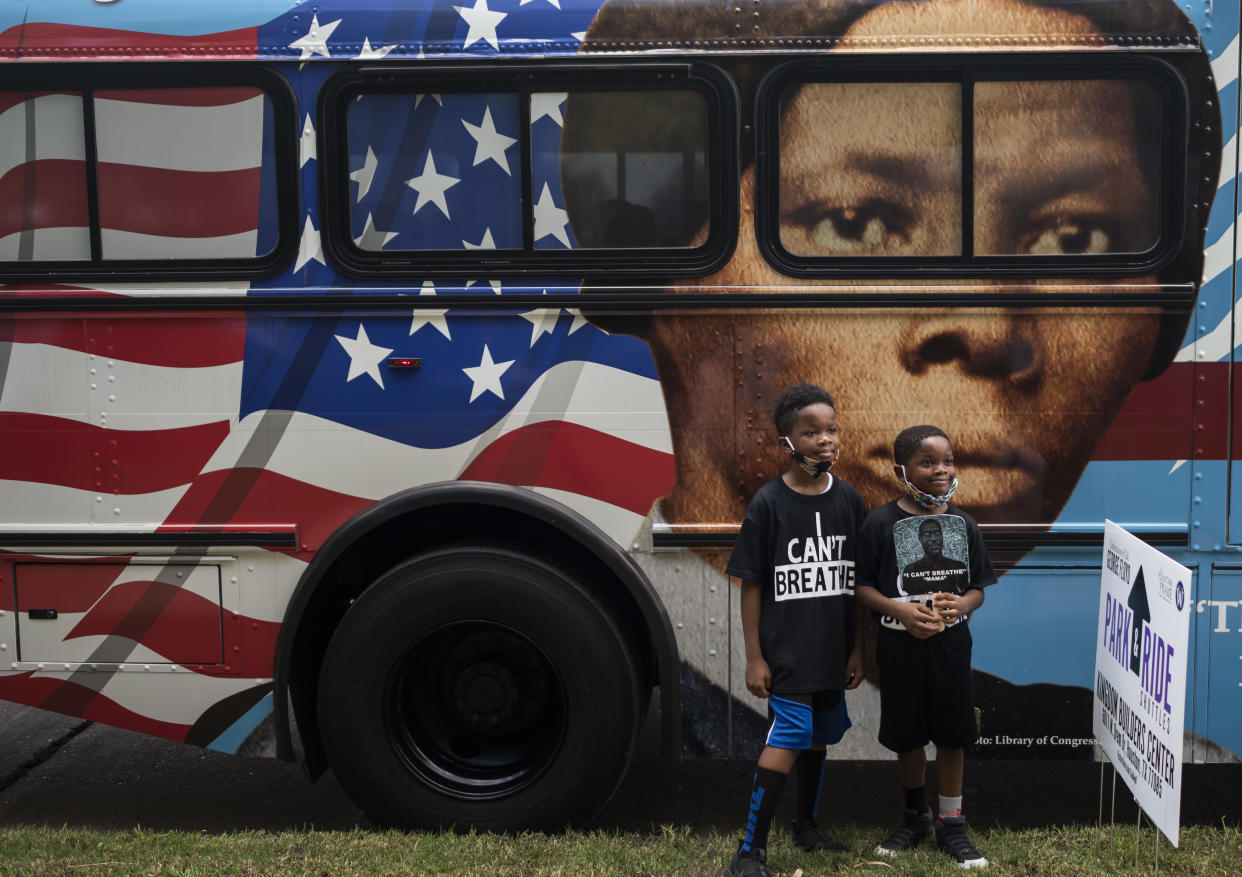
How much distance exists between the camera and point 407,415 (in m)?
3.62

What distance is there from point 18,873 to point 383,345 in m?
1.93

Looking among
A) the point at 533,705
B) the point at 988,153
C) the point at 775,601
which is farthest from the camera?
the point at 533,705

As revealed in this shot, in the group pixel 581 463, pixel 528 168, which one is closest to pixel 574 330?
pixel 581 463

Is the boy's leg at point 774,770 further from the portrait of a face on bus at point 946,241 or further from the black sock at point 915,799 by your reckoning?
the portrait of a face on bus at point 946,241

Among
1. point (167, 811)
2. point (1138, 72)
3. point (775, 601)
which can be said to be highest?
point (1138, 72)

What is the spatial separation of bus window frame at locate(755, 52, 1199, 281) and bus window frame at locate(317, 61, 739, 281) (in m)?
0.12

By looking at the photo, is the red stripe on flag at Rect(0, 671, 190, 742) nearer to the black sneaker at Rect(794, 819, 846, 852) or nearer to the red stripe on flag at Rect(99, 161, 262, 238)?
the red stripe on flag at Rect(99, 161, 262, 238)

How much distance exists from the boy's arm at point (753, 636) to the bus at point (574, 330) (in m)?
0.38

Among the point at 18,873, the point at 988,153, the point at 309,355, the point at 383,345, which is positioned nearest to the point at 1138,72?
the point at 988,153

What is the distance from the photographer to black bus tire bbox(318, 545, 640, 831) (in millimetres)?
3596

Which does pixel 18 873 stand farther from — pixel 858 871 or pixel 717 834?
pixel 858 871

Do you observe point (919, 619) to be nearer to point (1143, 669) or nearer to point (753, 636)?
point (753, 636)

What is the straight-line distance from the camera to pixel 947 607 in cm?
325

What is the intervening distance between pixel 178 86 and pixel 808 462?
2.32 meters
